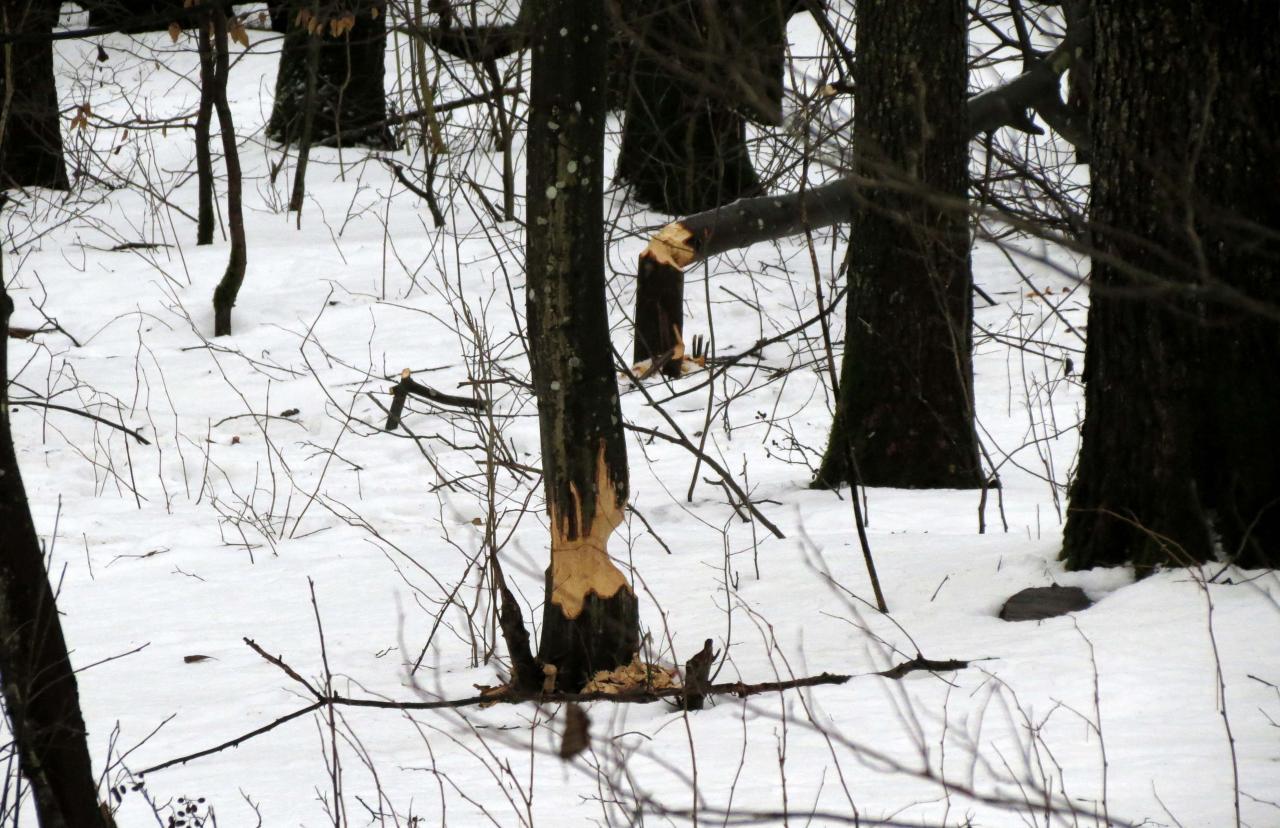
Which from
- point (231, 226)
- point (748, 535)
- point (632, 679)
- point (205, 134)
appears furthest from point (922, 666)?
point (205, 134)

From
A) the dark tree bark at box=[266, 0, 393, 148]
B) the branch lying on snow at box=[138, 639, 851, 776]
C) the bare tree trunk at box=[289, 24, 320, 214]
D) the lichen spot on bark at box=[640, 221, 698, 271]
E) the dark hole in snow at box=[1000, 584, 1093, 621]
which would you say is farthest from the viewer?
the dark tree bark at box=[266, 0, 393, 148]

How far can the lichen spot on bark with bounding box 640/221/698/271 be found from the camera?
25.9 feet

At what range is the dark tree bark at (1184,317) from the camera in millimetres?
3395

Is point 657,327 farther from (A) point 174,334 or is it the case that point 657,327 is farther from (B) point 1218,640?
(B) point 1218,640

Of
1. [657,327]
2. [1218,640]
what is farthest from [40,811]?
[657,327]

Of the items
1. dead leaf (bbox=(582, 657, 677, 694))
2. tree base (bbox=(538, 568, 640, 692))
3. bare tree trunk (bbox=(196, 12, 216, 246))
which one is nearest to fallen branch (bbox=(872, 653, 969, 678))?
dead leaf (bbox=(582, 657, 677, 694))

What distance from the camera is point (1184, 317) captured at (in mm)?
3352

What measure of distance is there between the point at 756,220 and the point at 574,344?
15.2 feet

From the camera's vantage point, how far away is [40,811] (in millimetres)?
2463

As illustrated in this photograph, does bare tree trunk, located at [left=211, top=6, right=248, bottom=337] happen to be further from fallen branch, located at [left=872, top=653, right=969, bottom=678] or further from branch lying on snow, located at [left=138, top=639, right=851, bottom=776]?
fallen branch, located at [left=872, top=653, right=969, bottom=678]

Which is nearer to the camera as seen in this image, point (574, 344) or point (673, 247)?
point (574, 344)

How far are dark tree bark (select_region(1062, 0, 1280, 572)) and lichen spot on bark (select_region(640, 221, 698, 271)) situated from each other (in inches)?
170

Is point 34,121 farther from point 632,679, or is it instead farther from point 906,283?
point 632,679

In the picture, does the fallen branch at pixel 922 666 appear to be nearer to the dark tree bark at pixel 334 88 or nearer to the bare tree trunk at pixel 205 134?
the bare tree trunk at pixel 205 134
